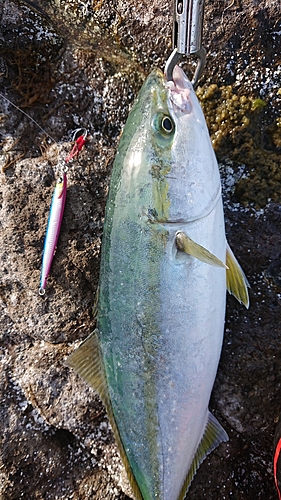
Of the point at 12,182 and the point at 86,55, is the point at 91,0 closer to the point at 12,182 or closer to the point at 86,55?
the point at 86,55

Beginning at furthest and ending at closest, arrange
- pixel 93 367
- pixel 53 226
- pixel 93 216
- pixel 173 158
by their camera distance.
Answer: pixel 93 216 → pixel 53 226 → pixel 93 367 → pixel 173 158

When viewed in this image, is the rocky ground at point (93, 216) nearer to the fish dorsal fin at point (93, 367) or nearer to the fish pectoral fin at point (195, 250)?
the fish dorsal fin at point (93, 367)

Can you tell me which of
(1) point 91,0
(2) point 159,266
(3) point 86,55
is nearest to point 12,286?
(2) point 159,266

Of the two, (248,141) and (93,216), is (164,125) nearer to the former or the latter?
(248,141)

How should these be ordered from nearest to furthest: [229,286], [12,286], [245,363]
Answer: [229,286] < [245,363] < [12,286]

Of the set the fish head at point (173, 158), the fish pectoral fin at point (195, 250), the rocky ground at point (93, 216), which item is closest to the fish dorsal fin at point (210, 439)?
the rocky ground at point (93, 216)

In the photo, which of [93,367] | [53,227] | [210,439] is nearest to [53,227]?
[53,227]

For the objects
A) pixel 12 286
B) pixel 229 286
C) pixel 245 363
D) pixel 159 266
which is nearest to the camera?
pixel 159 266
